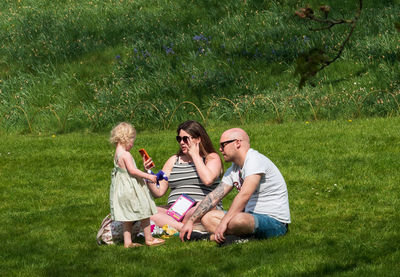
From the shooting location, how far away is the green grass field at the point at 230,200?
17.2 ft

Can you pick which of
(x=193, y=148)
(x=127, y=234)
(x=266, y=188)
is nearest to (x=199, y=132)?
(x=193, y=148)

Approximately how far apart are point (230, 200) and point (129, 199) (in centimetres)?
229

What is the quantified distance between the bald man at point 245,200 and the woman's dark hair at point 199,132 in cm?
60

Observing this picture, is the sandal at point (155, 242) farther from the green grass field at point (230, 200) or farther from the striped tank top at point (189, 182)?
the striped tank top at point (189, 182)

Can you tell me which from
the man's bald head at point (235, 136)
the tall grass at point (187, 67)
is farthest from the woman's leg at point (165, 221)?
the tall grass at point (187, 67)

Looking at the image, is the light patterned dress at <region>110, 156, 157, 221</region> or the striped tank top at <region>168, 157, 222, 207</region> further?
the striped tank top at <region>168, 157, 222, 207</region>

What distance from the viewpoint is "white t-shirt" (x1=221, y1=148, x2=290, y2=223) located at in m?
5.58

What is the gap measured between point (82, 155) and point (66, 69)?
6.05 meters

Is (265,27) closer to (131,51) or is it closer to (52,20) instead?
(131,51)

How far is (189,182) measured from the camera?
254 inches

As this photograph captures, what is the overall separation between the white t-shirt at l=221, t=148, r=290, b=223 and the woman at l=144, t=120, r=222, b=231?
451mm

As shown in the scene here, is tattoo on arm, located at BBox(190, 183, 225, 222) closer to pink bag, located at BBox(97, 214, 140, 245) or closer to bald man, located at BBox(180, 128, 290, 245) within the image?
bald man, located at BBox(180, 128, 290, 245)

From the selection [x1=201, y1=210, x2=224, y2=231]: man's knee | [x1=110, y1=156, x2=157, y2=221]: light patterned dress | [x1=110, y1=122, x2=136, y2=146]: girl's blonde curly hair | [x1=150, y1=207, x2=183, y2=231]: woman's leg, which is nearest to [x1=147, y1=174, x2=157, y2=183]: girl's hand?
[x1=110, y1=156, x2=157, y2=221]: light patterned dress

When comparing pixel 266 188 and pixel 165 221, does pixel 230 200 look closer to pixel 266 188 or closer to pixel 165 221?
pixel 165 221
